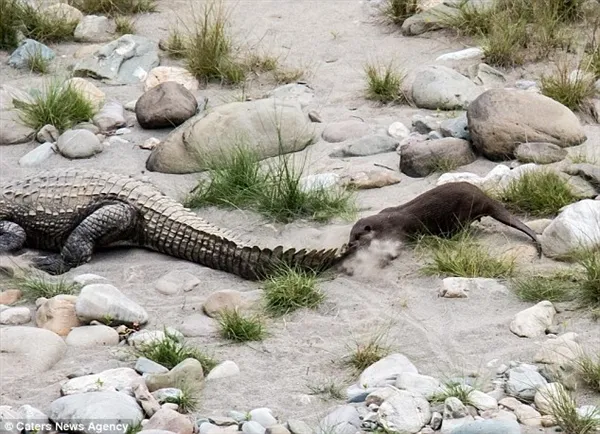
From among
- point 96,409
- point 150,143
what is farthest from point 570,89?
→ point 96,409

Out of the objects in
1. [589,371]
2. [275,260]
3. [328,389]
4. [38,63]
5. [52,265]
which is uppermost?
[589,371]

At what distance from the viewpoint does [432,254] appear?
21.9 ft

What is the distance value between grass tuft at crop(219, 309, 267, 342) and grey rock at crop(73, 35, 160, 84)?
14.5 feet

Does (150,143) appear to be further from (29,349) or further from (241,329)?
(29,349)

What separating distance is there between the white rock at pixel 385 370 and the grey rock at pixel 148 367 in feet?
3.07

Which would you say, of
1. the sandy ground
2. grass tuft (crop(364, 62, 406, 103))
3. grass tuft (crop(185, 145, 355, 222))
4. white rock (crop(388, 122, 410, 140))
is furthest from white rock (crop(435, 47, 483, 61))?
grass tuft (crop(185, 145, 355, 222))

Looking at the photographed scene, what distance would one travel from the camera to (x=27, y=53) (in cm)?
1012

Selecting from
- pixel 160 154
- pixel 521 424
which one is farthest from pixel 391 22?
pixel 521 424

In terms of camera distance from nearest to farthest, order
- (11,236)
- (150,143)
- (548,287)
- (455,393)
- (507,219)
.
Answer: (455,393) → (548,287) → (507,219) → (11,236) → (150,143)

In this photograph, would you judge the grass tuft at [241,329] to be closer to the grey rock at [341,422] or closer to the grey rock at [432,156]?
the grey rock at [341,422]

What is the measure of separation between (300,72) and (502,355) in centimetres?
467

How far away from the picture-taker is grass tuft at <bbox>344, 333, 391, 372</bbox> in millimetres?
5523

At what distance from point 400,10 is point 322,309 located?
499cm

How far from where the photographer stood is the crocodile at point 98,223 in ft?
22.9
